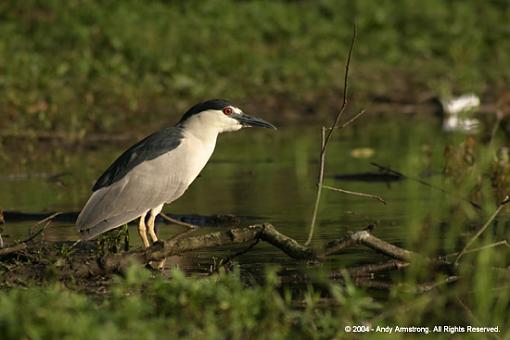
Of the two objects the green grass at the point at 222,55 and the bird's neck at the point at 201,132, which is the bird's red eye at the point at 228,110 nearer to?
the bird's neck at the point at 201,132

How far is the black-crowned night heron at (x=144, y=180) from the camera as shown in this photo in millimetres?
7848

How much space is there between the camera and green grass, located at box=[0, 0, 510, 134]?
16062mm

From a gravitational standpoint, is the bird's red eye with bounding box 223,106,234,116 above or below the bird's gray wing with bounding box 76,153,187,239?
above

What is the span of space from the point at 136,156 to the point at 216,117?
0.83 metres

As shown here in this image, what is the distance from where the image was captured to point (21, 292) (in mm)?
5535

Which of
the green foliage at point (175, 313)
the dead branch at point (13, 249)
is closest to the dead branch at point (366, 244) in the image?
the green foliage at point (175, 313)

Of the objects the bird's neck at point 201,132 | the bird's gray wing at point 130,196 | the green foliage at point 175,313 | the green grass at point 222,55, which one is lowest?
the green foliage at point 175,313

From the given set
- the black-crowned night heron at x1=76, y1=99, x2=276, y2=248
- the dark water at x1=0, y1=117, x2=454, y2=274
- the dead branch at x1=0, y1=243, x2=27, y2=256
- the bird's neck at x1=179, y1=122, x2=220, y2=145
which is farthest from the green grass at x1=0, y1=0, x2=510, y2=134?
the dead branch at x1=0, y1=243, x2=27, y2=256

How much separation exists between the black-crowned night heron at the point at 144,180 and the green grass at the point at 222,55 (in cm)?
624

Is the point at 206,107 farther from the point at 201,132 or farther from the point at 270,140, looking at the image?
the point at 270,140

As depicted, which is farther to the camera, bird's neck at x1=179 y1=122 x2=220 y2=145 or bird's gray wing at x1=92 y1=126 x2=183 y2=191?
bird's neck at x1=179 y1=122 x2=220 y2=145

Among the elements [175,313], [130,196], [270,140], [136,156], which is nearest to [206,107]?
[136,156]

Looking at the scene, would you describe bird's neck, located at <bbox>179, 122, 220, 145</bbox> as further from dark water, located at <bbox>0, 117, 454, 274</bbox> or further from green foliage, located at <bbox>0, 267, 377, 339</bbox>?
green foliage, located at <bbox>0, 267, 377, 339</bbox>

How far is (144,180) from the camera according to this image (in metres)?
8.12
